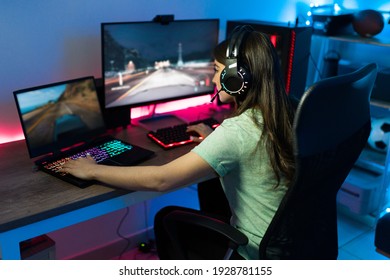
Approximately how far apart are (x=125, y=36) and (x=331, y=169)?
3.70 ft

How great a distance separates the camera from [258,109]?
140 cm

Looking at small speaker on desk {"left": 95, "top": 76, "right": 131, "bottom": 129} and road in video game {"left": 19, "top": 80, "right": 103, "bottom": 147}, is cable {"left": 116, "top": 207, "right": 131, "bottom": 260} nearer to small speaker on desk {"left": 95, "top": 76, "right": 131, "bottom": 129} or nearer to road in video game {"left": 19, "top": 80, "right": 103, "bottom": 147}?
small speaker on desk {"left": 95, "top": 76, "right": 131, "bottom": 129}

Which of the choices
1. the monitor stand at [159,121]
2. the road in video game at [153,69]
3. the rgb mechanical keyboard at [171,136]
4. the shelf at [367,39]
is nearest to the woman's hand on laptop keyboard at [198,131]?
the rgb mechanical keyboard at [171,136]

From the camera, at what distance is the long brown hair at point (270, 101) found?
134 centimetres

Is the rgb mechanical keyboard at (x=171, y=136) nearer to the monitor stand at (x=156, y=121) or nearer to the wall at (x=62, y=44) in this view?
the monitor stand at (x=156, y=121)

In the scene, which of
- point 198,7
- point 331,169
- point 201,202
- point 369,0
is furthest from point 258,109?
point 369,0

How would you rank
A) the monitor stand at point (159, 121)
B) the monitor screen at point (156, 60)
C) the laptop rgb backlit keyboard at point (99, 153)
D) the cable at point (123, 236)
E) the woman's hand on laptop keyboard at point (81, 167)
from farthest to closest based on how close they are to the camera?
the cable at point (123, 236)
the monitor stand at point (159, 121)
the monitor screen at point (156, 60)
the laptop rgb backlit keyboard at point (99, 153)
the woman's hand on laptop keyboard at point (81, 167)

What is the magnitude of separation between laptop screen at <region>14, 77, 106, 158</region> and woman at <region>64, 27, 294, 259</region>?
0.44m

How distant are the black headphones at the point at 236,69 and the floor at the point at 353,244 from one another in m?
1.30

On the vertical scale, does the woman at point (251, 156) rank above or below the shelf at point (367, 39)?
below

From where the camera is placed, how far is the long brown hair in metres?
1.34

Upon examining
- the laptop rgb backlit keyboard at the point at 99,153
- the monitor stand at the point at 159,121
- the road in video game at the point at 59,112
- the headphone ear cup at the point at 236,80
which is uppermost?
the headphone ear cup at the point at 236,80

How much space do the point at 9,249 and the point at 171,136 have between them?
79 cm
